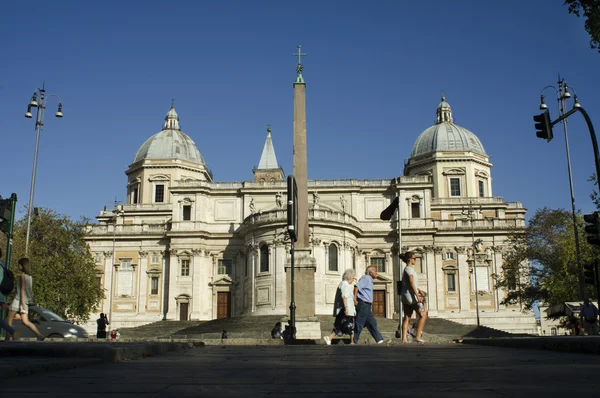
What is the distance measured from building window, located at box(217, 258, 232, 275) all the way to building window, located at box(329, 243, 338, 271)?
10.2m

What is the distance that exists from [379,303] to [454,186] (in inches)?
610

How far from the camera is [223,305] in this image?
55.5 metres

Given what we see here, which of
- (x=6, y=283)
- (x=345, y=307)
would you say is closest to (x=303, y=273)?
(x=345, y=307)

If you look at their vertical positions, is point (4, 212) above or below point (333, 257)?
below

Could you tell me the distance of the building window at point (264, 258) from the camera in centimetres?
5109

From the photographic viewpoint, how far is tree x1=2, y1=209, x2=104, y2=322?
136 feet

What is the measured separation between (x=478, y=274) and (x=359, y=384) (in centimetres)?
5330

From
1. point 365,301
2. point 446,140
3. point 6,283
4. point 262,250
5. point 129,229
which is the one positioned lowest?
point 365,301

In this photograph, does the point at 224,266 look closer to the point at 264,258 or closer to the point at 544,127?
the point at 264,258

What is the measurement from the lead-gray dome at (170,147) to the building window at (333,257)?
23564 mm

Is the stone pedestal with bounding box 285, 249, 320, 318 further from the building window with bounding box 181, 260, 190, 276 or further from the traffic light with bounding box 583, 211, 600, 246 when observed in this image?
the building window with bounding box 181, 260, 190, 276

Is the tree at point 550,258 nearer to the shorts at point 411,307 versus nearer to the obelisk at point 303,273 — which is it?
the obelisk at point 303,273

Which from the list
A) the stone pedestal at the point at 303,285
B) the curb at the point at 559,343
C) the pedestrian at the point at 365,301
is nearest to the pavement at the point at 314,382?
the curb at the point at 559,343

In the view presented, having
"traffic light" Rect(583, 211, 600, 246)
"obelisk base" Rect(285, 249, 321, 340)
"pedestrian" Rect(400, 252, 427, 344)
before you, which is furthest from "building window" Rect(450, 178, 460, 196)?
"pedestrian" Rect(400, 252, 427, 344)
